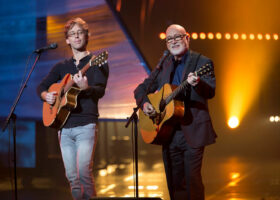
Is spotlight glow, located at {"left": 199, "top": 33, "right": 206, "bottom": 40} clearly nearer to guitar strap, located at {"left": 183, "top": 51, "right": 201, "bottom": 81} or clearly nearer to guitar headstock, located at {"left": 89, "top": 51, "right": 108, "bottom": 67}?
guitar strap, located at {"left": 183, "top": 51, "right": 201, "bottom": 81}

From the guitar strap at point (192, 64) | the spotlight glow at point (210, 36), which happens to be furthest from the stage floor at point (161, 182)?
the spotlight glow at point (210, 36)

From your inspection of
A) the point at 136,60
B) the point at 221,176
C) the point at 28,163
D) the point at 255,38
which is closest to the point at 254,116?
the point at 255,38

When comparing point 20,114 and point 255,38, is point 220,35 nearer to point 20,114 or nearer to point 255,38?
point 255,38

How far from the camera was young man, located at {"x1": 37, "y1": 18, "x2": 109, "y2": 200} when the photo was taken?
11.9ft

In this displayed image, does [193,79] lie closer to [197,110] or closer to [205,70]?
[205,70]

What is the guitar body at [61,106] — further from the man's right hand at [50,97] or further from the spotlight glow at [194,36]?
the spotlight glow at [194,36]

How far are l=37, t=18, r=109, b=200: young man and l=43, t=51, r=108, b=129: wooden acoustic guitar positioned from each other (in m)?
0.06

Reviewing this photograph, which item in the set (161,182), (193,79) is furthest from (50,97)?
(161,182)

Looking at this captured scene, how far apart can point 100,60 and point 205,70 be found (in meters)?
1.01

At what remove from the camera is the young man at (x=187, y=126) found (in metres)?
3.43

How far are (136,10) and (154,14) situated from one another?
0.33 metres

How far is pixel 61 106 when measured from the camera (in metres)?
3.76

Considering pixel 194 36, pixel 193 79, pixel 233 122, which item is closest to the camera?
pixel 193 79

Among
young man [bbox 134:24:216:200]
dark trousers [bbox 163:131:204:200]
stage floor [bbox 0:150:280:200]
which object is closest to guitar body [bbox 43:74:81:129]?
young man [bbox 134:24:216:200]
